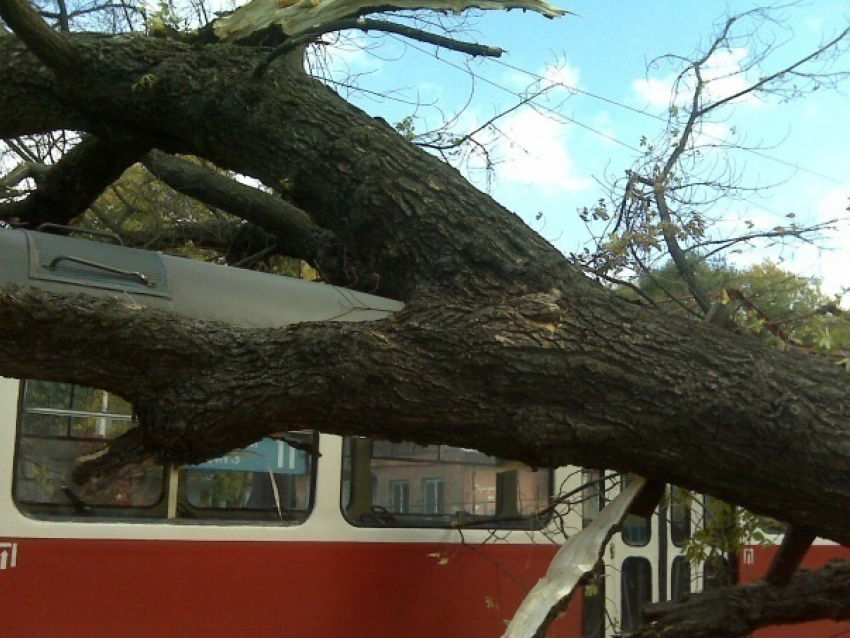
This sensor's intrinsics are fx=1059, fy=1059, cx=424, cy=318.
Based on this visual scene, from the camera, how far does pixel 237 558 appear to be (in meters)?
4.94

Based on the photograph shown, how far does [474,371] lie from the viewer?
9.99 ft

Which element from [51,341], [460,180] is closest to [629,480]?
[460,180]

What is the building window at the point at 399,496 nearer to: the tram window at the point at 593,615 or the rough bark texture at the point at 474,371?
the tram window at the point at 593,615

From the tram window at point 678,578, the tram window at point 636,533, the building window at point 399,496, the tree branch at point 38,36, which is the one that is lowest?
the tram window at point 678,578

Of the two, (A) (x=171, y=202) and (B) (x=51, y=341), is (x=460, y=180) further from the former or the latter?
(A) (x=171, y=202)

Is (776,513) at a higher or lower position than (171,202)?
lower

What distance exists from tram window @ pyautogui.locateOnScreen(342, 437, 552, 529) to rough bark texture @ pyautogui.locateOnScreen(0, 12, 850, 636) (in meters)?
2.10

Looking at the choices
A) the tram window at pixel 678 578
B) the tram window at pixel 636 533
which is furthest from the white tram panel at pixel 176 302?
the tram window at pixel 678 578

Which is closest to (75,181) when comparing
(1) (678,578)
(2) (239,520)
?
(2) (239,520)

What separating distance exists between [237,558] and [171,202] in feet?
16.4

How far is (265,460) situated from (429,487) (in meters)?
1.11

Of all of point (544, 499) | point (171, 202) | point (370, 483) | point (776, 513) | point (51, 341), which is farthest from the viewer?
point (171, 202)

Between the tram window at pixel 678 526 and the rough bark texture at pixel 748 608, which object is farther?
the tram window at pixel 678 526

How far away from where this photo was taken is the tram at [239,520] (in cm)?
424
